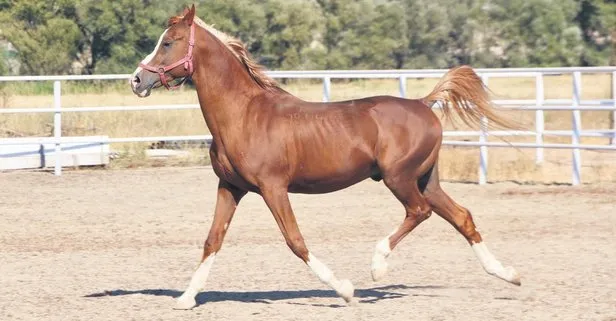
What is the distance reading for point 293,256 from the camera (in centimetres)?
942

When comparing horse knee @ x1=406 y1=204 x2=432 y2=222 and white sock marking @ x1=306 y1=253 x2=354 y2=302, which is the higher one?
horse knee @ x1=406 y1=204 x2=432 y2=222

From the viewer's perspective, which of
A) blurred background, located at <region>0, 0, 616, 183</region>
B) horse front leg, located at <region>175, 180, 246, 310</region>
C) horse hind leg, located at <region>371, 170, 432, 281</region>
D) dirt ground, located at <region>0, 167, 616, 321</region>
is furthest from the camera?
blurred background, located at <region>0, 0, 616, 183</region>

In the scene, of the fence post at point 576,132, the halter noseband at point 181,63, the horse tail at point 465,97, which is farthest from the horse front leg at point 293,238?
the fence post at point 576,132

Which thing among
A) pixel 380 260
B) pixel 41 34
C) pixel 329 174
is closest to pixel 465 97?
pixel 329 174

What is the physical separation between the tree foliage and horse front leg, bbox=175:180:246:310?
964 inches

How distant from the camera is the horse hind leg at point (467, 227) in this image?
24.9 feet

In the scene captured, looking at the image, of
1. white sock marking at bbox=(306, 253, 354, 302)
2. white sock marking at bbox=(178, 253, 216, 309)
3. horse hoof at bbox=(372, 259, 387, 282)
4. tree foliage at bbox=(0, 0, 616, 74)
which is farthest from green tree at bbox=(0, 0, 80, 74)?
white sock marking at bbox=(306, 253, 354, 302)

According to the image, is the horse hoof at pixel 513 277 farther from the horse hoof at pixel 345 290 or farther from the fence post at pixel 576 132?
the fence post at pixel 576 132

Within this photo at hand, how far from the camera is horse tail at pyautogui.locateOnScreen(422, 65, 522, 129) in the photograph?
801 cm

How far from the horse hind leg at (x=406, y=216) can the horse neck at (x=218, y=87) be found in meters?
1.04

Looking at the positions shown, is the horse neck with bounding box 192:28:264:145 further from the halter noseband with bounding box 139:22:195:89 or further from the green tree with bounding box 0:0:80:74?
the green tree with bounding box 0:0:80:74

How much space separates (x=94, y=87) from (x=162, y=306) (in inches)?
693

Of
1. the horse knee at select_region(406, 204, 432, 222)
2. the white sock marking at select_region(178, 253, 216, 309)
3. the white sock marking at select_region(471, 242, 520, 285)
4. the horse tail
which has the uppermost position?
the horse tail

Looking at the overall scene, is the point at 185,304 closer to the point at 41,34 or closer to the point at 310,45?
the point at 41,34
